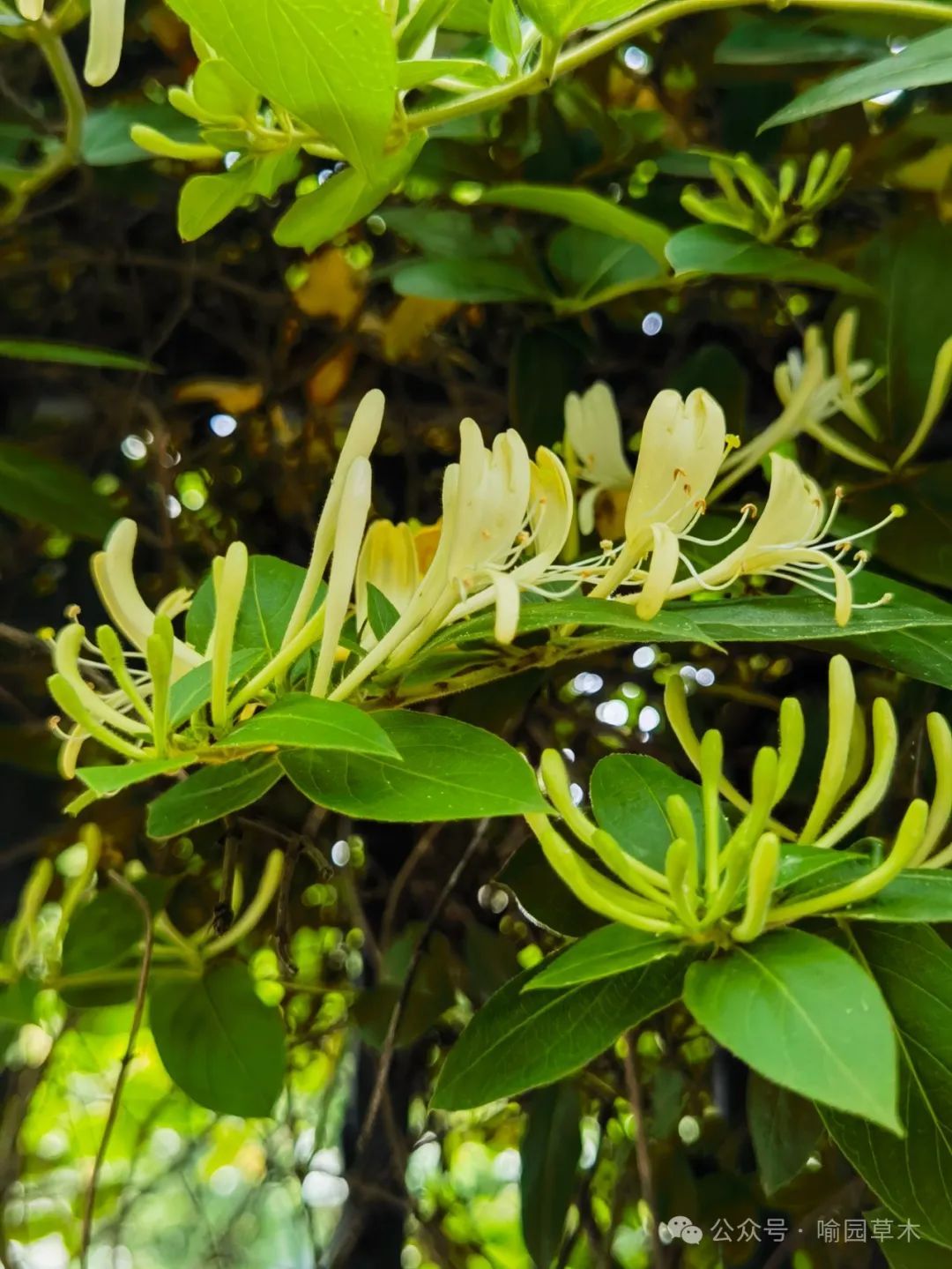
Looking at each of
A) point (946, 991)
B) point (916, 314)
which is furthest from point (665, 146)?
point (946, 991)

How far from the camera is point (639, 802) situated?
0.37 m

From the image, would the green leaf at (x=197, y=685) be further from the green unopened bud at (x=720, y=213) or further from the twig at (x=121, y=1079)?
the green unopened bud at (x=720, y=213)

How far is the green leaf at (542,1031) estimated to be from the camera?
0.34 meters

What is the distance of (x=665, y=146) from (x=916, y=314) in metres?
0.20

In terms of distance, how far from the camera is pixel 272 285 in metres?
0.77

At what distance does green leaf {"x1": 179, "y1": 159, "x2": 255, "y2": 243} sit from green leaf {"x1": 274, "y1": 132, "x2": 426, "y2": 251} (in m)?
0.02

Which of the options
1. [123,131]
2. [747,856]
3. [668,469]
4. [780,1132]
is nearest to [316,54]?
[668,469]

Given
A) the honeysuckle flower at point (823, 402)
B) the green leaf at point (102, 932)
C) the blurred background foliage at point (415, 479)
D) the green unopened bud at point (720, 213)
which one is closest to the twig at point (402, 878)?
the blurred background foliage at point (415, 479)

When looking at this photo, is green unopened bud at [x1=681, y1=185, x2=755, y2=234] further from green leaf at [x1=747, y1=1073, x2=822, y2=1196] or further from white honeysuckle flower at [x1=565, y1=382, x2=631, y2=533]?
green leaf at [x1=747, y1=1073, x2=822, y2=1196]

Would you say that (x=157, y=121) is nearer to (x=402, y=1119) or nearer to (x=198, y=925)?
(x=198, y=925)

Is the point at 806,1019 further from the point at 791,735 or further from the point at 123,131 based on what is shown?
the point at 123,131

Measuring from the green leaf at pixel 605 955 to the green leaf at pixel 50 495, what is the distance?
404 millimetres

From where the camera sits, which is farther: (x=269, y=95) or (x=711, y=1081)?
(x=711, y=1081)

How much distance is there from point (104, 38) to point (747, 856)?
0.30m
